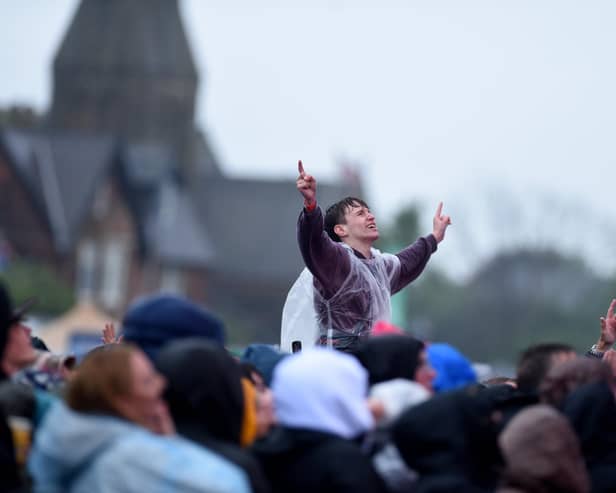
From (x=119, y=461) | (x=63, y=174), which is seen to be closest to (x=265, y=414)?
(x=119, y=461)

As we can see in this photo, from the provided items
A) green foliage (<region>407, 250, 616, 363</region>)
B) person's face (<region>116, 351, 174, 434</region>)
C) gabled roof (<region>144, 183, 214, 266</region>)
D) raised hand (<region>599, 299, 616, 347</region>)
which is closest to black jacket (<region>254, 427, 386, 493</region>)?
person's face (<region>116, 351, 174, 434</region>)

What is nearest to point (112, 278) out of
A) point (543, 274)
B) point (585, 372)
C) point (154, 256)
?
point (154, 256)

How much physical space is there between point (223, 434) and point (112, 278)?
222ft

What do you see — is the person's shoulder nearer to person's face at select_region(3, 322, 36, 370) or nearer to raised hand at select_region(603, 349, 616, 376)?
person's face at select_region(3, 322, 36, 370)

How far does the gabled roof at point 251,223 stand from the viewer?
94.8 meters

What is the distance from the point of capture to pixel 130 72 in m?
100

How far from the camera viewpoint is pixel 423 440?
6691 mm

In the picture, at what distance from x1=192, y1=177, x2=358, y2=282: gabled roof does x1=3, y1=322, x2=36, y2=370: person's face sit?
86499 mm

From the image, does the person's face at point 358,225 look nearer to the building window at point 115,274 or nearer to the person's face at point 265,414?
the person's face at point 265,414

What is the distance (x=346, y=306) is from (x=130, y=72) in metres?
92.0

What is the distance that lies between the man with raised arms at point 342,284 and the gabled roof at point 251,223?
275ft

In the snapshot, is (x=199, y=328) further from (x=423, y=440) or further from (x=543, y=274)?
(x=543, y=274)

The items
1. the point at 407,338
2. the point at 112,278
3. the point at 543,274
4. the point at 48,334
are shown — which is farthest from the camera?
the point at 543,274

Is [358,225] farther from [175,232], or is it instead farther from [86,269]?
[175,232]
